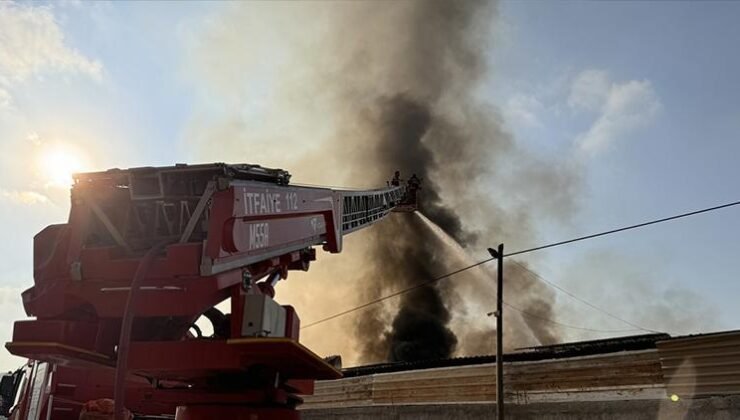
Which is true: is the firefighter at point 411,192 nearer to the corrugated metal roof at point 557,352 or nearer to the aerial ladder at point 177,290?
the corrugated metal roof at point 557,352

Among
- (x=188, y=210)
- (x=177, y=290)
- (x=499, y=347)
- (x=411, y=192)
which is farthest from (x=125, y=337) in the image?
(x=411, y=192)

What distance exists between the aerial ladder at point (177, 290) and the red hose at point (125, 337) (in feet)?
0.07

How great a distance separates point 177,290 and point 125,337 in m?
0.77

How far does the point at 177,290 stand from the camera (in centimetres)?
564

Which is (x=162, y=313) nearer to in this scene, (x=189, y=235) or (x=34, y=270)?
(x=189, y=235)

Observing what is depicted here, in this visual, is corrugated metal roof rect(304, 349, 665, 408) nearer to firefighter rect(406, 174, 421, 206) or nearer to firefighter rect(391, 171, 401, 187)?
firefighter rect(406, 174, 421, 206)

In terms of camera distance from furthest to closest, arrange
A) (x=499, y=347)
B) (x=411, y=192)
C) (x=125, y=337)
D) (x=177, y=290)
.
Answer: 1. (x=411, y=192)
2. (x=499, y=347)
3. (x=177, y=290)
4. (x=125, y=337)

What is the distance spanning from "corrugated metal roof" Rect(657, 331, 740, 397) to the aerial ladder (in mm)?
9680

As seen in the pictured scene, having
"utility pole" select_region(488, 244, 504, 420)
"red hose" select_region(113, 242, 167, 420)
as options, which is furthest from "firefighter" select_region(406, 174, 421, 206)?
"red hose" select_region(113, 242, 167, 420)

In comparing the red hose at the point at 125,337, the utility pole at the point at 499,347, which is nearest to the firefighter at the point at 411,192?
the utility pole at the point at 499,347

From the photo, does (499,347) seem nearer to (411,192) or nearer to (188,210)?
(411,192)

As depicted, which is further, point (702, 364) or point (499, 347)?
point (499, 347)

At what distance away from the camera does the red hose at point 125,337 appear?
480cm

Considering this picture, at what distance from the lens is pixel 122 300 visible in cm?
579
